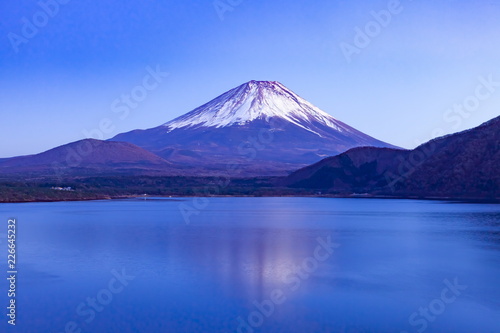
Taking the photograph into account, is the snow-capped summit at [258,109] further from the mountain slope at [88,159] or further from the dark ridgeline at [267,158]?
the mountain slope at [88,159]

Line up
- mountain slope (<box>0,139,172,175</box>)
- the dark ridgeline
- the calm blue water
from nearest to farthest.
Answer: the calm blue water, the dark ridgeline, mountain slope (<box>0,139,172,175</box>)

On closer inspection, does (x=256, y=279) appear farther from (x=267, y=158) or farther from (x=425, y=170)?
(x=267, y=158)

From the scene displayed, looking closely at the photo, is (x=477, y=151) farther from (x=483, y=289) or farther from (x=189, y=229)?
(x=483, y=289)

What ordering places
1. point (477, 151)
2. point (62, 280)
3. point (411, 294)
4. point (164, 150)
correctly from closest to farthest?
point (411, 294) → point (62, 280) → point (477, 151) → point (164, 150)

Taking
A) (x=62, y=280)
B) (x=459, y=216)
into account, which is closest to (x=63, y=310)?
(x=62, y=280)

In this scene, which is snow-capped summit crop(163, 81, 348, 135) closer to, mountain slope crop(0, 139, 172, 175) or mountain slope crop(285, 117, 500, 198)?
mountain slope crop(0, 139, 172, 175)

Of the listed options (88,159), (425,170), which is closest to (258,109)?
(88,159)

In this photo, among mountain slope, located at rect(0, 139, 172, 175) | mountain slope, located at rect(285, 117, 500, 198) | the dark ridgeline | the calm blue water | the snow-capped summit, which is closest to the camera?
the calm blue water

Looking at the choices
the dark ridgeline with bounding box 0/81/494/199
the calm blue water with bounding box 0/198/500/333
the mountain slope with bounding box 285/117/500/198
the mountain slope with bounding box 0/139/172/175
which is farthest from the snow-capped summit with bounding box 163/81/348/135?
the calm blue water with bounding box 0/198/500/333
